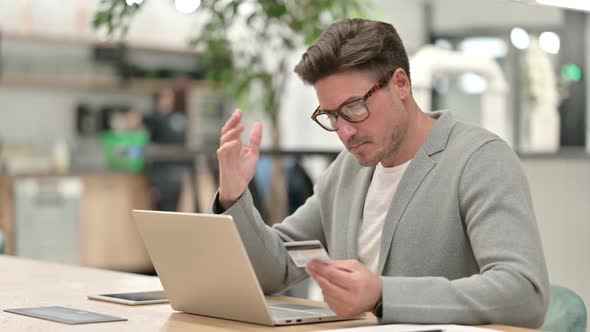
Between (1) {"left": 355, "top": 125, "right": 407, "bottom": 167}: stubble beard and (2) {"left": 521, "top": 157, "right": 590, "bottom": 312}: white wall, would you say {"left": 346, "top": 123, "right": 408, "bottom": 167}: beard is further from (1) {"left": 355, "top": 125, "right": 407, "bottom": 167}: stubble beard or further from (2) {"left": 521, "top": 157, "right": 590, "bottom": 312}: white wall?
(2) {"left": 521, "top": 157, "right": 590, "bottom": 312}: white wall

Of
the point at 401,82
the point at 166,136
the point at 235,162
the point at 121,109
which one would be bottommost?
the point at 166,136

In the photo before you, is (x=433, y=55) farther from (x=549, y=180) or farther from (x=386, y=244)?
(x=386, y=244)

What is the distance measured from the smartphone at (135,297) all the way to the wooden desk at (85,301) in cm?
2

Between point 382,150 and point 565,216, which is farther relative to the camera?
point 565,216

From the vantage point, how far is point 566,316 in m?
2.11

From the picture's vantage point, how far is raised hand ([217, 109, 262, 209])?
81.0 inches

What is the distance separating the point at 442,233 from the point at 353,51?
0.42 m

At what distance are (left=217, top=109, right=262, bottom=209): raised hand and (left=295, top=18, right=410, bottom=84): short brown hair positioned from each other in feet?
0.56

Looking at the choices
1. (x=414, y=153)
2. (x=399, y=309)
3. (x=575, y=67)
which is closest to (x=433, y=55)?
(x=575, y=67)

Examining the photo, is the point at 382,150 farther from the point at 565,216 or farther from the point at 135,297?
the point at 565,216

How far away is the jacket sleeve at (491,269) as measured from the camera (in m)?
1.77

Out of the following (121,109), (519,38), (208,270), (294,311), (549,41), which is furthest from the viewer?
(121,109)

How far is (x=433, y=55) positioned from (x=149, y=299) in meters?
3.04

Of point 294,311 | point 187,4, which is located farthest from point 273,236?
point 187,4
